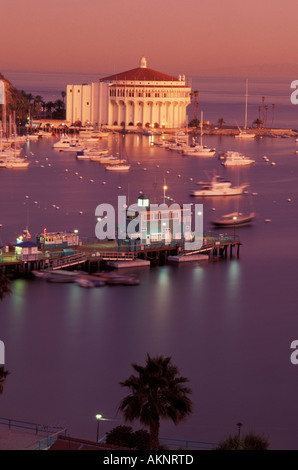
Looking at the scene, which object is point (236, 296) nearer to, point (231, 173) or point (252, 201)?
point (252, 201)

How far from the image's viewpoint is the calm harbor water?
24.4 meters

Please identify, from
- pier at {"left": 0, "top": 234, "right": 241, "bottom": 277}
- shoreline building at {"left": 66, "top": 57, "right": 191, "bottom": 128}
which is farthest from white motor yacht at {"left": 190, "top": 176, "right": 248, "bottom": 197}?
shoreline building at {"left": 66, "top": 57, "right": 191, "bottom": 128}

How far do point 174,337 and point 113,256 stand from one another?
9191 millimetres

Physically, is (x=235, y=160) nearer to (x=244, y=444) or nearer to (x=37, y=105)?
Result: (x=37, y=105)

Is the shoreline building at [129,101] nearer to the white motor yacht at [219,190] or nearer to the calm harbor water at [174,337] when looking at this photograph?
the white motor yacht at [219,190]

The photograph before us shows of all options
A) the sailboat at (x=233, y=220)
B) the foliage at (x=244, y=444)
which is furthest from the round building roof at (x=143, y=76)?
the foliage at (x=244, y=444)

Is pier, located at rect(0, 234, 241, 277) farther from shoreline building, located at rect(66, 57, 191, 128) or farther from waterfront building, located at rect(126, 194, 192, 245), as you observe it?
shoreline building, located at rect(66, 57, 191, 128)

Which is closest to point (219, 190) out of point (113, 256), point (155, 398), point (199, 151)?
point (113, 256)

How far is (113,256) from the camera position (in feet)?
131

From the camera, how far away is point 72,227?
5188 cm

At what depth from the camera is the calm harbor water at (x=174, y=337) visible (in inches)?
960
